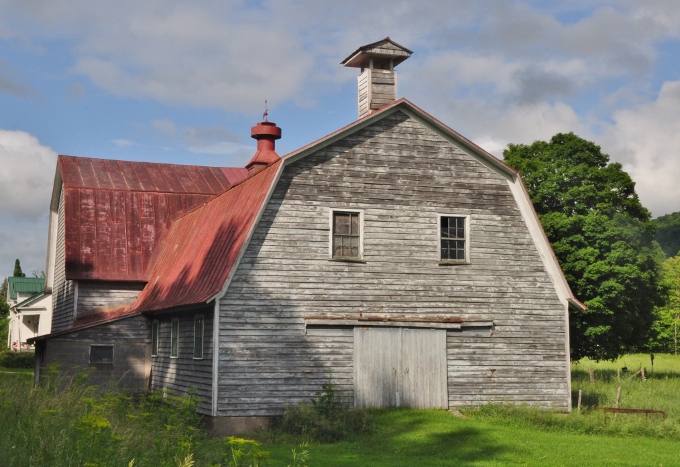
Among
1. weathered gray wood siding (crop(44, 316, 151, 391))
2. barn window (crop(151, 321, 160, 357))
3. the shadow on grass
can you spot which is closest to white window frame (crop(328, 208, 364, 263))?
the shadow on grass

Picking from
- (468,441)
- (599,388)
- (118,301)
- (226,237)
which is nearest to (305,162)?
(226,237)

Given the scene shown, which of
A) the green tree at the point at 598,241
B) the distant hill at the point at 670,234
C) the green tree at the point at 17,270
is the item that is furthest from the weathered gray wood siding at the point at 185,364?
the distant hill at the point at 670,234

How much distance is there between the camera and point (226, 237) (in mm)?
22062

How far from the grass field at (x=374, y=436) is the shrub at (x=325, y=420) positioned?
1.33 ft

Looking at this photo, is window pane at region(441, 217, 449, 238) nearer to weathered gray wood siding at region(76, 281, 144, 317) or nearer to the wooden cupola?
the wooden cupola

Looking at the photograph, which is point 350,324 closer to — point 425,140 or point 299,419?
point 299,419

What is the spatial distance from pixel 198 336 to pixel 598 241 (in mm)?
18946

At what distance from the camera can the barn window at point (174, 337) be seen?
78.4ft

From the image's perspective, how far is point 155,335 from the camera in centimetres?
2630

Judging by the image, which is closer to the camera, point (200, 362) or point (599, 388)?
point (200, 362)

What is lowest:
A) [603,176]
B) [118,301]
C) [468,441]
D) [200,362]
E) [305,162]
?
[468,441]

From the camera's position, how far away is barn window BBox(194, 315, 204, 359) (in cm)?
2161

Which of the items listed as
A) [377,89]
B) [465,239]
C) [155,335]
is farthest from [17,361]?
[465,239]

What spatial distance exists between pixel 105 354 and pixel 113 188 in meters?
8.00
